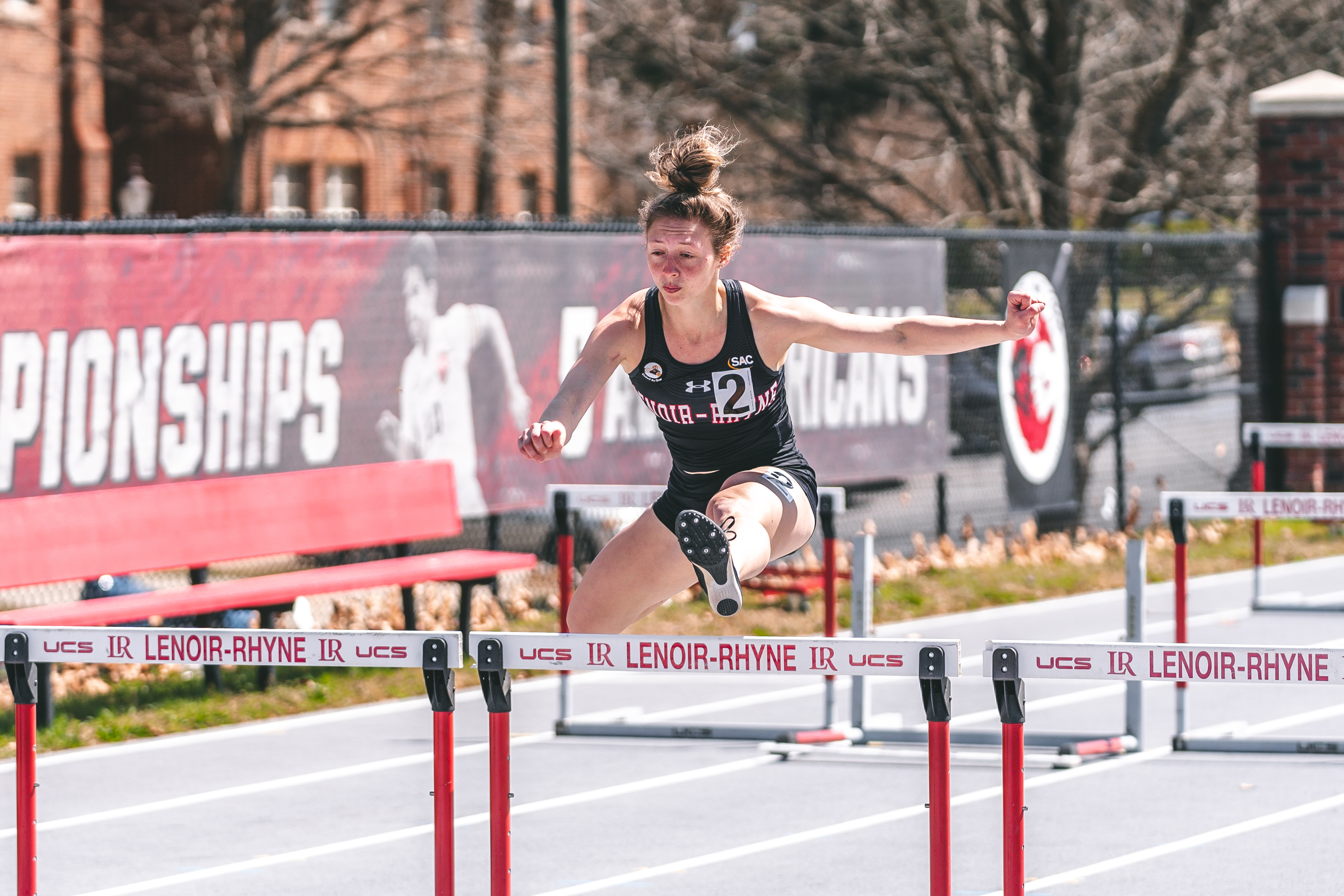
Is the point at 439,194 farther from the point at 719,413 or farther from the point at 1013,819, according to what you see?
the point at 1013,819

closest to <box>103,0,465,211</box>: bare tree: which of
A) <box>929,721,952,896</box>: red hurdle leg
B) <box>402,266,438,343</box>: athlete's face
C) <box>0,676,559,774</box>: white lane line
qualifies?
<box>402,266,438,343</box>: athlete's face

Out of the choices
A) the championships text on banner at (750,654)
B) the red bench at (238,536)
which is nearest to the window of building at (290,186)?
the red bench at (238,536)

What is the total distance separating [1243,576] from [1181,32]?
4952mm

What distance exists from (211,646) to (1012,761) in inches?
89.2

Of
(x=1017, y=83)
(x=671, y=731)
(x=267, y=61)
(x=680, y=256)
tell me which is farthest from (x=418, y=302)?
(x=267, y=61)

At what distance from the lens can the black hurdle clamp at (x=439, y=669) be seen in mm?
5219

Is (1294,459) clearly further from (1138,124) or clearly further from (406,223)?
(406,223)

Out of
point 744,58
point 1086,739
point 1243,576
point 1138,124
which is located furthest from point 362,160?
point 1086,739

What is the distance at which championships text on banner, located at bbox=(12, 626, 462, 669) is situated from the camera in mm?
5285

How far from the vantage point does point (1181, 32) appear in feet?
53.7

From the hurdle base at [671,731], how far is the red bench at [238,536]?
4.73 feet

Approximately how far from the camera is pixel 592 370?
591cm

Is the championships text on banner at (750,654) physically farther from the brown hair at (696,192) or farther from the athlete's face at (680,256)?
the brown hair at (696,192)

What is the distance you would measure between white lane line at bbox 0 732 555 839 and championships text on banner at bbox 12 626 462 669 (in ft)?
6.75
